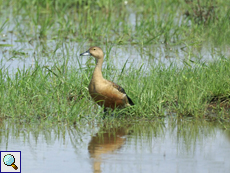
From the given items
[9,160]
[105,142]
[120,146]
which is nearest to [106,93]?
[105,142]

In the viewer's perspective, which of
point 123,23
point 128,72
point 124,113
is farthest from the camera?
point 123,23

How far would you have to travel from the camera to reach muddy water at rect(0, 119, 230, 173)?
18.9 ft

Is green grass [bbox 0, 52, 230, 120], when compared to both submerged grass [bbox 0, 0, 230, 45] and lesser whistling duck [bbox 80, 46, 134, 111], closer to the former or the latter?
lesser whistling duck [bbox 80, 46, 134, 111]

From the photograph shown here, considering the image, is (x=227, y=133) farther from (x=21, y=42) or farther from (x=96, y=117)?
(x=21, y=42)

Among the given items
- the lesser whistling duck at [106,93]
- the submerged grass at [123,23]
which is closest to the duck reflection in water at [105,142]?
the lesser whistling duck at [106,93]

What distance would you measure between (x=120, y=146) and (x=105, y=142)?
0.82 feet

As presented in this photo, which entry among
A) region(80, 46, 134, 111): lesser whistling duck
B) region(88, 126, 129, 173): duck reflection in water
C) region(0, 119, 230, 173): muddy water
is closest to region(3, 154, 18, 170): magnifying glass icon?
region(0, 119, 230, 173): muddy water

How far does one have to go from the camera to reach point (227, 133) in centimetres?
714

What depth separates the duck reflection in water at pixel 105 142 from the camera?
19.7 feet

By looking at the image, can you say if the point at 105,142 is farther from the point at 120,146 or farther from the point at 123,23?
the point at 123,23

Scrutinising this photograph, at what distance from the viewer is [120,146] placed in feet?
21.4

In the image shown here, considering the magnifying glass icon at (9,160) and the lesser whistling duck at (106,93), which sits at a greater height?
the lesser whistling duck at (106,93)

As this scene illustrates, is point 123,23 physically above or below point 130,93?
above

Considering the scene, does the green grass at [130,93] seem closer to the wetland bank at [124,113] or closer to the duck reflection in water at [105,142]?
the wetland bank at [124,113]
